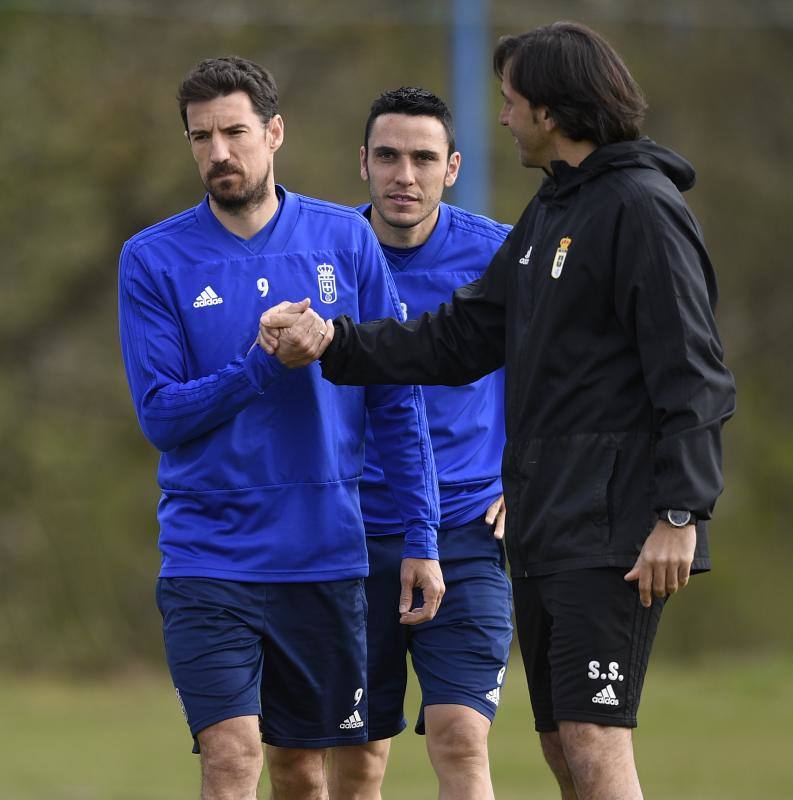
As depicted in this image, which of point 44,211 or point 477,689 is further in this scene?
point 44,211

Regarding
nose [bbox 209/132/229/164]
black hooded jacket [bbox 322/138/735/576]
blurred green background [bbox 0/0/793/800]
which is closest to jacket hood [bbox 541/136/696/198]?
black hooded jacket [bbox 322/138/735/576]

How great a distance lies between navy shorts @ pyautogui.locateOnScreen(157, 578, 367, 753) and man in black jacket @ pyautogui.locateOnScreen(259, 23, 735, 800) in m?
0.68

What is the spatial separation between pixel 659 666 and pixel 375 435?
8408mm

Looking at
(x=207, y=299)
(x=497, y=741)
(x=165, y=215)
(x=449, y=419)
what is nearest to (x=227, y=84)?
(x=207, y=299)

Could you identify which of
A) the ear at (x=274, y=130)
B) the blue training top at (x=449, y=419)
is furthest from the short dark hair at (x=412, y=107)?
the ear at (x=274, y=130)

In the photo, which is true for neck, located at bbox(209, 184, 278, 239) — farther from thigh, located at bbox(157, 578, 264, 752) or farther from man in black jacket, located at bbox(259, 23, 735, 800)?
thigh, located at bbox(157, 578, 264, 752)

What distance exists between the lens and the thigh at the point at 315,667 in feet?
15.5

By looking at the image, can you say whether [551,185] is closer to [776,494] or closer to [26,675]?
[26,675]

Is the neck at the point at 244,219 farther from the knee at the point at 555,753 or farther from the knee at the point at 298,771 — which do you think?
the knee at the point at 555,753

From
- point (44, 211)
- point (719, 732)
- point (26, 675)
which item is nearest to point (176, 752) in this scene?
point (26, 675)

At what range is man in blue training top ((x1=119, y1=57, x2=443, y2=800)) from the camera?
4.57m

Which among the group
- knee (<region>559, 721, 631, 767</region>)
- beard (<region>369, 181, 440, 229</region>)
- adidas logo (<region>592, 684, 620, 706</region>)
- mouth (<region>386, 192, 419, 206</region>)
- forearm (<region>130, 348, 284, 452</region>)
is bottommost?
knee (<region>559, 721, 631, 767</region>)

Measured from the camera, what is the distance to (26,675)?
12.8 meters

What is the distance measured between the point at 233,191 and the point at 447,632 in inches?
58.5
